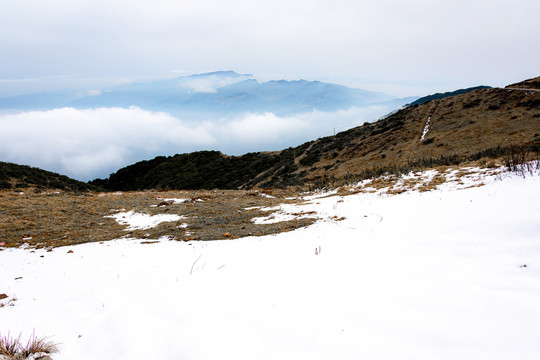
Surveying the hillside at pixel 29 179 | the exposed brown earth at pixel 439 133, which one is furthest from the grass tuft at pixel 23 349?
the hillside at pixel 29 179

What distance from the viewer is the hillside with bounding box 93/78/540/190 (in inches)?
918

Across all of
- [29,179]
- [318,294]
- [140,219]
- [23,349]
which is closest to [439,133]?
[140,219]

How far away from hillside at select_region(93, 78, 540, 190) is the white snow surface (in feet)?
35.4

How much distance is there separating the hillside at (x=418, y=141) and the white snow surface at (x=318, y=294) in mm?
10797

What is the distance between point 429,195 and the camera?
855 cm

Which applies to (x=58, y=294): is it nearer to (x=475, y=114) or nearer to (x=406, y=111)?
(x=475, y=114)

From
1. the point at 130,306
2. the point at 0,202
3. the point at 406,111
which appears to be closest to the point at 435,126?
the point at 406,111

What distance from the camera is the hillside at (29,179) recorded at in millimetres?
24234

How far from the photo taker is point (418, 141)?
32031mm

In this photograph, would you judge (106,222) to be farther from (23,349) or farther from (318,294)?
(318,294)

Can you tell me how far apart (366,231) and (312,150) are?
42929mm

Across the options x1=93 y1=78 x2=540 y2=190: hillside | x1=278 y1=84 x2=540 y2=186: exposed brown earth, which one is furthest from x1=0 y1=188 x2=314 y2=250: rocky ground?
x1=278 y1=84 x2=540 y2=186: exposed brown earth

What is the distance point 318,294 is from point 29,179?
116 ft

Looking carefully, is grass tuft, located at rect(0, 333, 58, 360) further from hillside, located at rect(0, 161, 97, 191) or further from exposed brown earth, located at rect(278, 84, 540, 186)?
hillside, located at rect(0, 161, 97, 191)
